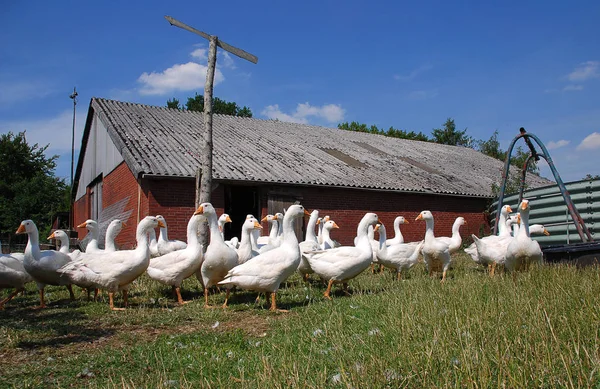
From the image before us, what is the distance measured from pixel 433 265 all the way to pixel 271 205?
8.44 m

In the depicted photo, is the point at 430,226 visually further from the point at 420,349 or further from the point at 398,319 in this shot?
the point at 420,349

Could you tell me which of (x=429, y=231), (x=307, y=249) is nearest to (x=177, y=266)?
(x=307, y=249)

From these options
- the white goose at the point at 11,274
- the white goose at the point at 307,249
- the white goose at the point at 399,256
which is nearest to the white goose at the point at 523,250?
the white goose at the point at 399,256

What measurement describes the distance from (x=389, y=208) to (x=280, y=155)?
5288mm

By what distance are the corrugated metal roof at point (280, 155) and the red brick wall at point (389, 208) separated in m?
0.48

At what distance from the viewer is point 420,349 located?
153 inches

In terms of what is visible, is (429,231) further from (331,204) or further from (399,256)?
(331,204)

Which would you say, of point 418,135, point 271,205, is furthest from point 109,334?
point 418,135

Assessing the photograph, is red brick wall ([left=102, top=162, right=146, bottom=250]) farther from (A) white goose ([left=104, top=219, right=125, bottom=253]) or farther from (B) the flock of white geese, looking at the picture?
(B) the flock of white geese

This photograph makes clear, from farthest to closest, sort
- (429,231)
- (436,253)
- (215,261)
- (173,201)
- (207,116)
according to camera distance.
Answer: (173,201) → (207,116) → (429,231) → (436,253) → (215,261)

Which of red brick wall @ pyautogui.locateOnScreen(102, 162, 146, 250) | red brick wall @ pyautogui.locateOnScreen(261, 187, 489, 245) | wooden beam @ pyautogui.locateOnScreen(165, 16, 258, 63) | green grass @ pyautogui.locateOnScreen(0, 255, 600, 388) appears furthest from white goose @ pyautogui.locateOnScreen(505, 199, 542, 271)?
red brick wall @ pyautogui.locateOnScreen(102, 162, 146, 250)

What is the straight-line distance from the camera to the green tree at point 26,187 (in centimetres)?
3691

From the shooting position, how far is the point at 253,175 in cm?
1753

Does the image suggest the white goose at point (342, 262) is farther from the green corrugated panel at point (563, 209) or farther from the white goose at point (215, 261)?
the green corrugated panel at point (563, 209)
